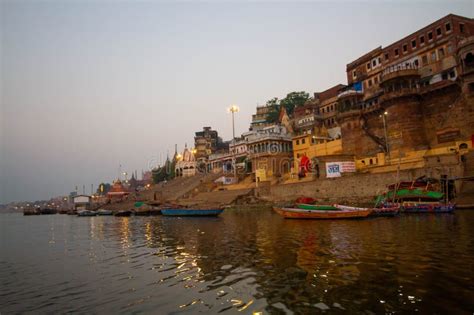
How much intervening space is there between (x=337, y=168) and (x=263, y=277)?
1468 inches

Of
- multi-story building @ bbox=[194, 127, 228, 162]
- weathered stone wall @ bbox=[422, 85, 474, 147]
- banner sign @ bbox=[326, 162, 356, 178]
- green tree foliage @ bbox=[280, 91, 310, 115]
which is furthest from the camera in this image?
multi-story building @ bbox=[194, 127, 228, 162]

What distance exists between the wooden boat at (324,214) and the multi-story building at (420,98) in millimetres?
18366

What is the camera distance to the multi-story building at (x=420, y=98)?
39.7 metres

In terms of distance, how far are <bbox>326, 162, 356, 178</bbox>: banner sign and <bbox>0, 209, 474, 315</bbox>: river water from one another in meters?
26.6

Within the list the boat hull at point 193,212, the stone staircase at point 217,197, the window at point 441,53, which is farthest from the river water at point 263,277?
the stone staircase at point 217,197

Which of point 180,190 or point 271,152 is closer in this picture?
point 271,152

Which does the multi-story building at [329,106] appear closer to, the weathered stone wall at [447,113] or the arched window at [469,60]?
the weathered stone wall at [447,113]

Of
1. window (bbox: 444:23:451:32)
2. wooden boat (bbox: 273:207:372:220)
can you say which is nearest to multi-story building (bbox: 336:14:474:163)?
window (bbox: 444:23:451:32)

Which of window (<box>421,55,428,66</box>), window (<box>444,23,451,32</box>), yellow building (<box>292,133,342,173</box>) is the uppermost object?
window (<box>444,23,451,32</box>)

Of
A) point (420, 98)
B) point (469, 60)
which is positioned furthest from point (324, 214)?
point (469, 60)

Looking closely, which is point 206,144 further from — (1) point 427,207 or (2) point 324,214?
(1) point 427,207

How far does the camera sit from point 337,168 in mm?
45031

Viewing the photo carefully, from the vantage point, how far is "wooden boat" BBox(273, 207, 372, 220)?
27.1 metres

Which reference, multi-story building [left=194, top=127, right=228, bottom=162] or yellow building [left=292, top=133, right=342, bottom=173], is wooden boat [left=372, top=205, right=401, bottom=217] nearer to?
yellow building [left=292, top=133, right=342, bottom=173]
